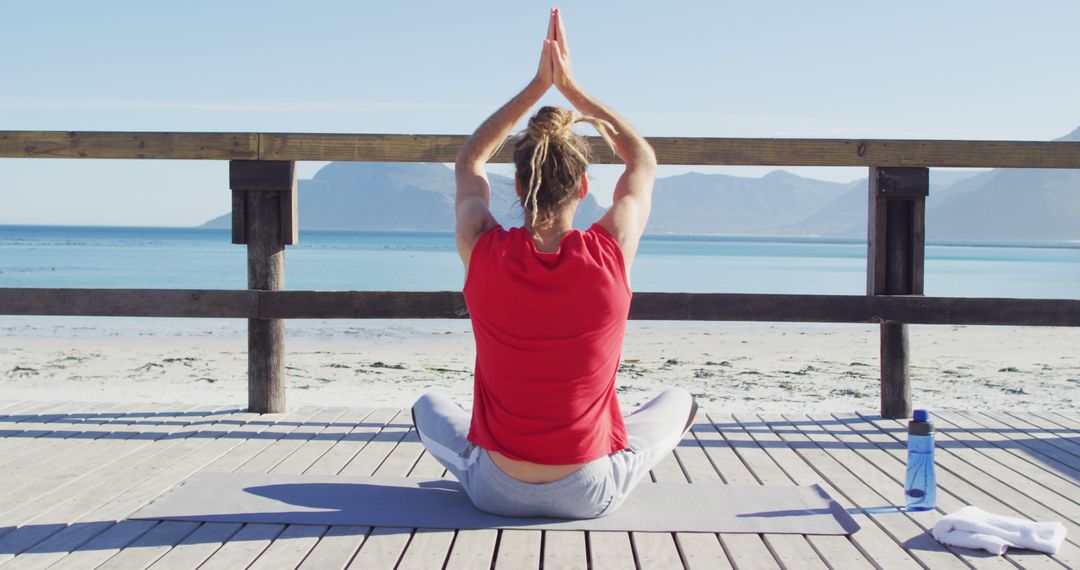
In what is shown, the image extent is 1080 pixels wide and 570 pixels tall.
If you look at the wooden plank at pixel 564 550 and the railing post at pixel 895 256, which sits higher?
the railing post at pixel 895 256

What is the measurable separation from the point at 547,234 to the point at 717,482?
1502 mm

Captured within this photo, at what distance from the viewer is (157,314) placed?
187 inches

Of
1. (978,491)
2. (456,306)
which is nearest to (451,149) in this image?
(456,306)

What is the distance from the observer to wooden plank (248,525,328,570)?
8.81 ft

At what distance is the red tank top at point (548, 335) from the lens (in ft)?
8.47

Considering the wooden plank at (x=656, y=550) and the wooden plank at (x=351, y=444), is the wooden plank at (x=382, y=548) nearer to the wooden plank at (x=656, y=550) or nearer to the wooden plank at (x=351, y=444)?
the wooden plank at (x=656, y=550)

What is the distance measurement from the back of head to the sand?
2146mm

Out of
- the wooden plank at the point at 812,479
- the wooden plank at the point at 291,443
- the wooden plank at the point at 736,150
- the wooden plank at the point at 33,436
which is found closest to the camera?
the wooden plank at the point at 812,479

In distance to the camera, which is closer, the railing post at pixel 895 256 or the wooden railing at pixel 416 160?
the wooden railing at pixel 416 160

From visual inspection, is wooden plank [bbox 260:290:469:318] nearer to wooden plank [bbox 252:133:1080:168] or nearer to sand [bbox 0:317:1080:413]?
sand [bbox 0:317:1080:413]

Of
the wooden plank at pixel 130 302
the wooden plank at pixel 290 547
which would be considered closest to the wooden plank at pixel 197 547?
the wooden plank at pixel 290 547

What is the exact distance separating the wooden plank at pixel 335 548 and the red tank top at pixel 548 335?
0.50m

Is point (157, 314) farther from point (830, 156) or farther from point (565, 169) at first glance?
point (830, 156)

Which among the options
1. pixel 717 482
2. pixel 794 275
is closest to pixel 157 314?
pixel 717 482
